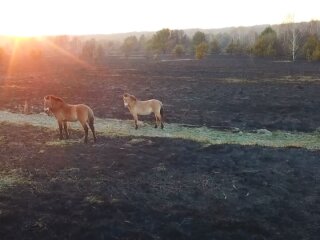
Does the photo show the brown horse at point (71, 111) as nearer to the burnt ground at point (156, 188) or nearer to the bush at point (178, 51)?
the burnt ground at point (156, 188)

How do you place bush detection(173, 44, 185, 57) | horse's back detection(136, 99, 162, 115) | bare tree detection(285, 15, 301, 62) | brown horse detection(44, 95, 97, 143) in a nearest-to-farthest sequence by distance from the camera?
brown horse detection(44, 95, 97, 143) → horse's back detection(136, 99, 162, 115) → bare tree detection(285, 15, 301, 62) → bush detection(173, 44, 185, 57)

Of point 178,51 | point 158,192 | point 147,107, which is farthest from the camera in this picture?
point 178,51

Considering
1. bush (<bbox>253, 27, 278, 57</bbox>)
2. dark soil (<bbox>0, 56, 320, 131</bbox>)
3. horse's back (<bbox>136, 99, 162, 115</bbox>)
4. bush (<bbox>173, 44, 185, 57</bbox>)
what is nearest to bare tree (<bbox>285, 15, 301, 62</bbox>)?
bush (<bbox>253, 27, 278, 57</bbox>)

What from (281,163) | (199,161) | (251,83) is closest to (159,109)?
(199,161)

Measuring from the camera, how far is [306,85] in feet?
97.1

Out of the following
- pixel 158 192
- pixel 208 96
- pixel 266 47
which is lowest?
pixel 158 192

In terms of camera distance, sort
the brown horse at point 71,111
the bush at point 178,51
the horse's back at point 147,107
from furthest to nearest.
→ the bush at point 178,51 → the horse's back at point 147,107 → the brown horse at point 71,111

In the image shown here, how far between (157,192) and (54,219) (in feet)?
7.62

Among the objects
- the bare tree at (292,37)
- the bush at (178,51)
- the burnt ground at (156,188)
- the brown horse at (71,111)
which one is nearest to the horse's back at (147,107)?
the burnt ground at (156,188)

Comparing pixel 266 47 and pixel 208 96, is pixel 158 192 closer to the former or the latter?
pixel 208 96

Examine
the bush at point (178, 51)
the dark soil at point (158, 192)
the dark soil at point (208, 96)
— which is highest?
the bush at point (178, 51)

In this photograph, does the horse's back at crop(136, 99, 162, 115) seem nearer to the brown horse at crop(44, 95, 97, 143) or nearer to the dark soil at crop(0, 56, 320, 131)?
the dark soil at crop(0, 56, 320, 131)

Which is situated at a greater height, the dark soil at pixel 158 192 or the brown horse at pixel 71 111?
the brown horse at pixel 71 111

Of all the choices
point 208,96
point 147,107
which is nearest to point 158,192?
point 147,107
